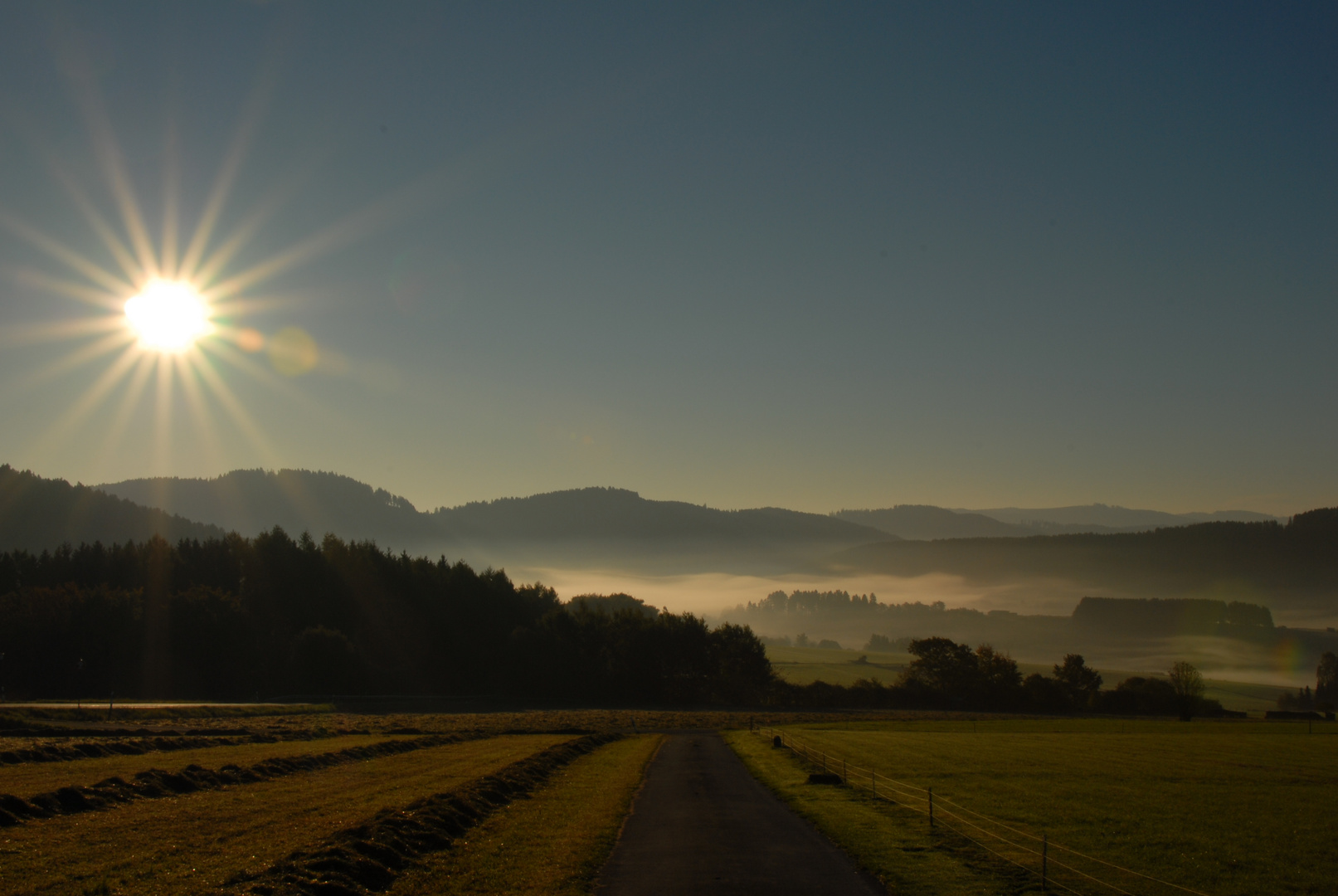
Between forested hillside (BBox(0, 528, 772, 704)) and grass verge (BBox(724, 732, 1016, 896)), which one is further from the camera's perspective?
forested hillside (BBox(0, 528, 772, 704))

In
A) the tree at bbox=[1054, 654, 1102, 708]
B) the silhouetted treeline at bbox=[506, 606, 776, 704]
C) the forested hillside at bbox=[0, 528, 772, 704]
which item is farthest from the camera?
the tree at bbox=[1054, 654, 1102, 708]

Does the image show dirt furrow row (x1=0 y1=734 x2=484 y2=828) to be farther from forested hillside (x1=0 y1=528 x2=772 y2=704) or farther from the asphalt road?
forested hillside (x1=0 y1=528 x2=772 y2=704)

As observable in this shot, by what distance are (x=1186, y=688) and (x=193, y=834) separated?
166991 mm

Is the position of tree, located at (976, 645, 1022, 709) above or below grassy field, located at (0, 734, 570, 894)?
below

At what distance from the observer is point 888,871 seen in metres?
22.7

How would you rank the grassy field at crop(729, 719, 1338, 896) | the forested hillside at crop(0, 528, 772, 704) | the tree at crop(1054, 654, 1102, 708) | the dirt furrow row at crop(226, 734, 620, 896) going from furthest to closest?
the tree at crop(1054, 654, 1102, 708), the forested hillside at crop(0, 528, 772, 704), the grassy field at crop(729, 719, 1338, 896), the dirt furrow row at crop(226, 734, 620, 896)

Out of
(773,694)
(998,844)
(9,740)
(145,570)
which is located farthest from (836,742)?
(145,570)

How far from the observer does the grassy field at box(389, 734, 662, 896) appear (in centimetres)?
2081

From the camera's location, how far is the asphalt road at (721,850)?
21.3 meters

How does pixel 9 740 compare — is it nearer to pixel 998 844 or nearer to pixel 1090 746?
pixel 998 844

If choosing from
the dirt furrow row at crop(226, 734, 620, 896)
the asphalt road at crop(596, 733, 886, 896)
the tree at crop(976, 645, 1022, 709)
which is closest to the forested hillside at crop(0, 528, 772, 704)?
the tree at crop(976, 645, 1022, 709)

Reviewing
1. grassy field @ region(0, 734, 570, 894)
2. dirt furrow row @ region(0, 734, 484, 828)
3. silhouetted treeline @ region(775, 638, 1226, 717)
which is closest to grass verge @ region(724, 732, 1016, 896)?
grassy field @ region(0, 734, 570, 894)

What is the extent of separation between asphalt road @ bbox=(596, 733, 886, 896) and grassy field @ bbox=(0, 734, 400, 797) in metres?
21.2

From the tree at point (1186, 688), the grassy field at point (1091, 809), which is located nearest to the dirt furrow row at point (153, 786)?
the grassy field at point (1091, 809)
